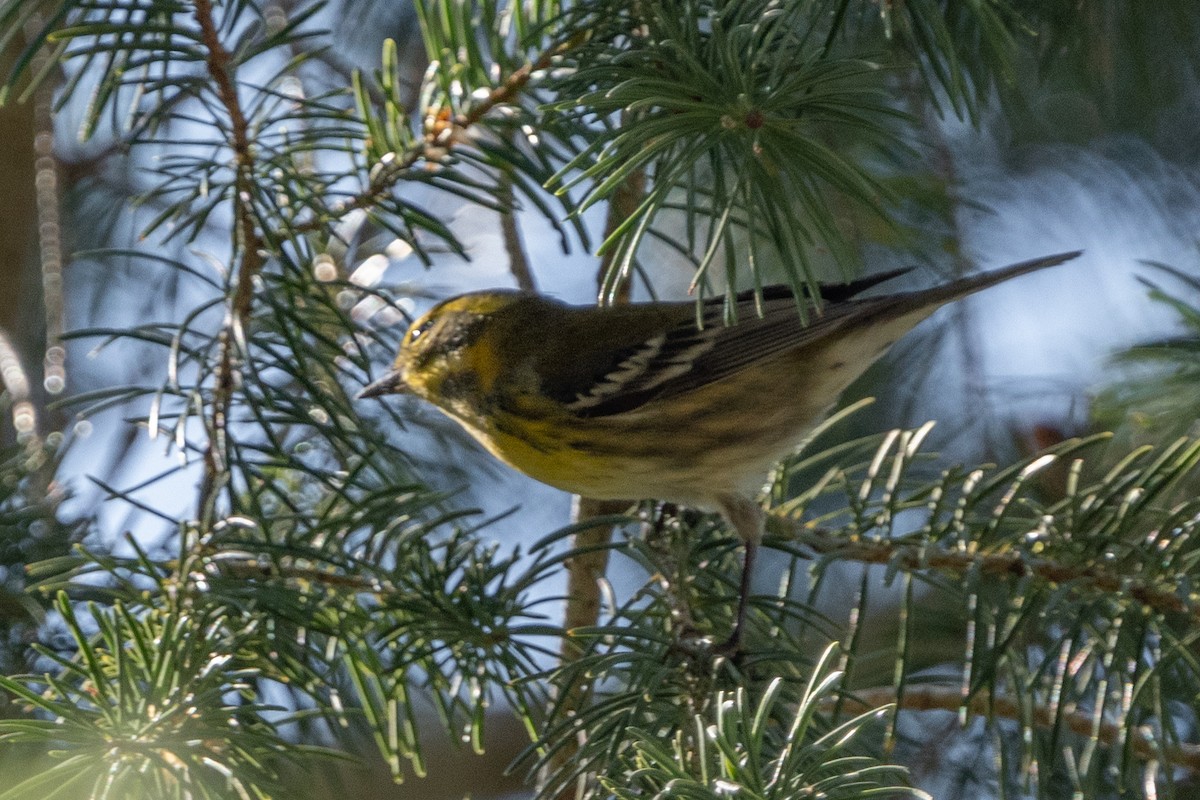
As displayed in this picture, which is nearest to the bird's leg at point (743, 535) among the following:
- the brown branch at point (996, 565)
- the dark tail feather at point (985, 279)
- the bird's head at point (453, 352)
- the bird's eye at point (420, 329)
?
the brown branch at point (996, 565)

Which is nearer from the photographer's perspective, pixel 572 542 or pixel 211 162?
pixel 211 162

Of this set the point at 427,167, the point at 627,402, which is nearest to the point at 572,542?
the point at 627,402

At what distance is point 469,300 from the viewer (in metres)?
2.65

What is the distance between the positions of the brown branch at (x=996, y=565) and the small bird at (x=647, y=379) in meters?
0.48

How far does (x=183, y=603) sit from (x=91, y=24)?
694 millimetres

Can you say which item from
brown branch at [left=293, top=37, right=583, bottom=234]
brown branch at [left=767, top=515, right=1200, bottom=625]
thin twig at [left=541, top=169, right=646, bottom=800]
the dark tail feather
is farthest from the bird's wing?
brown branch at [left=293, top=37, right=583, bottom=234]

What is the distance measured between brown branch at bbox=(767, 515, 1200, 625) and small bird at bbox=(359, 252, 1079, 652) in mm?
484

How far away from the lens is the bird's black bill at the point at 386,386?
2352 millimetres

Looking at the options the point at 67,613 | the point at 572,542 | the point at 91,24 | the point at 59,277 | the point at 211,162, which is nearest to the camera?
the point at 67,613

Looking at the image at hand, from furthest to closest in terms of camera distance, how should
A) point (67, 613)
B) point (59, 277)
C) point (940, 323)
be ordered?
point (940, 323)
point (59, 277)
point (67, 613)

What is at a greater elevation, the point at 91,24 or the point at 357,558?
the point at 91,24

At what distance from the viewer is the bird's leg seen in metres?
1.66

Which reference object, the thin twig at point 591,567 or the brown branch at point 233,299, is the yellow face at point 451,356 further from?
the brown branch at point 233,299

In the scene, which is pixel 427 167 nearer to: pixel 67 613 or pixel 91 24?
pixel 91 24
